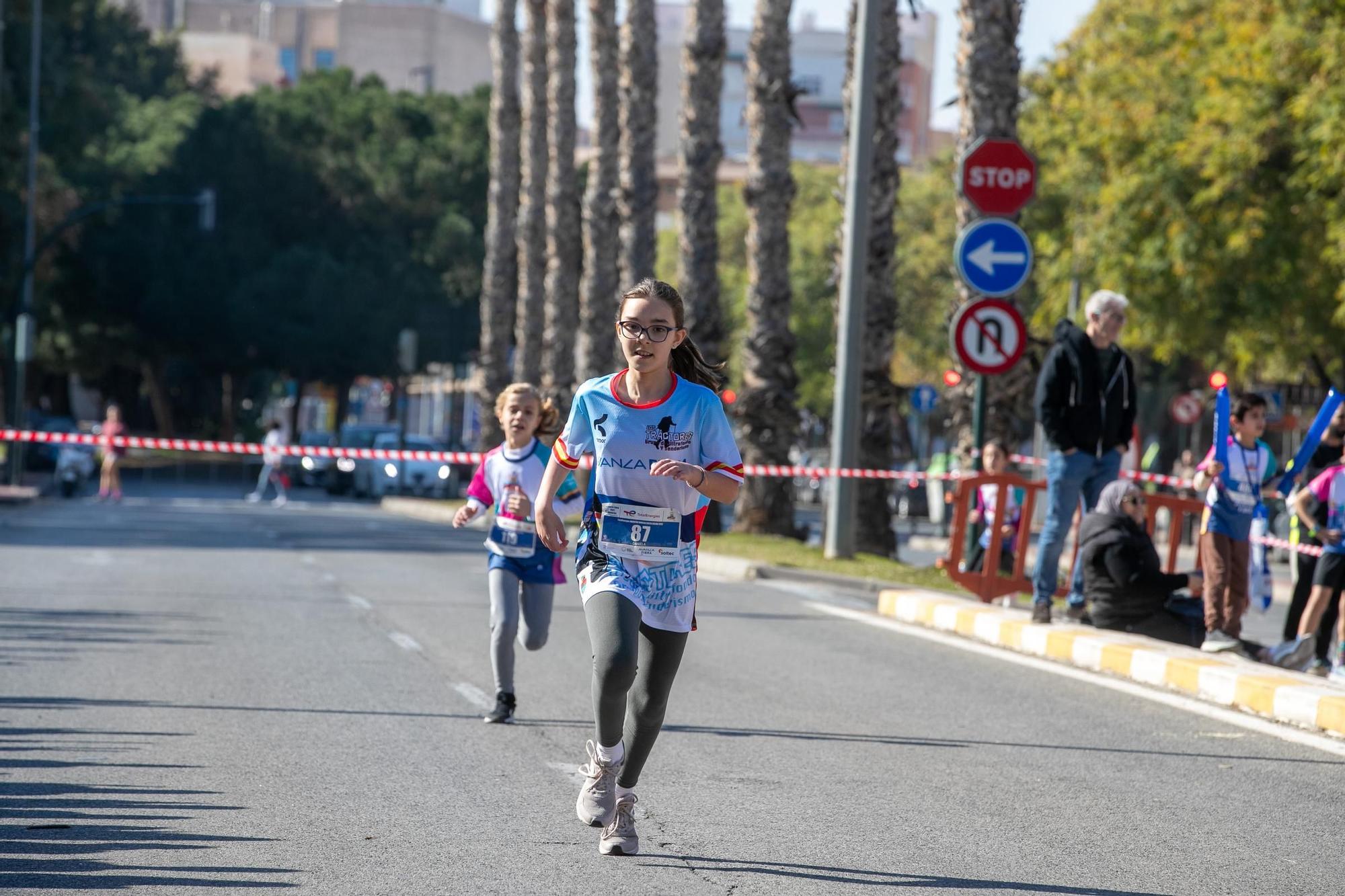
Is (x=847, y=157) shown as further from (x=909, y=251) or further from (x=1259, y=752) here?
(x=909, y=251)

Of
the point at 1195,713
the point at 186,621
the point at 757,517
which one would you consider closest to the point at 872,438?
the point at 757,517

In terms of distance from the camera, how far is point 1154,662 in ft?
40.1

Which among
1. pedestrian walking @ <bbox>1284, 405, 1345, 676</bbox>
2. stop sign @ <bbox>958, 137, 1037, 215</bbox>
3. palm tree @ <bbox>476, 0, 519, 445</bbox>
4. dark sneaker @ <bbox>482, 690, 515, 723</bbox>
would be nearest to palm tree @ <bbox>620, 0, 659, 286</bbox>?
palm tree @ <bbox>476, 0, 519, 445</bbox>

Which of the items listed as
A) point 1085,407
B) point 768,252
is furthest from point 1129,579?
point 768,252

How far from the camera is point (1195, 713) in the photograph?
10828mm

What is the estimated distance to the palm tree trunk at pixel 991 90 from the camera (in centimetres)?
2055

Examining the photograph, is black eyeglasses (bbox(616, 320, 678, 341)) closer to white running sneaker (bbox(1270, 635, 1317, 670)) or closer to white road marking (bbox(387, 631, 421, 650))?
white road marking (bbox(387, 631, 421, 650))

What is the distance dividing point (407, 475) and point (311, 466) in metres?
10.2

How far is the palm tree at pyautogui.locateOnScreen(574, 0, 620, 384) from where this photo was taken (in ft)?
112

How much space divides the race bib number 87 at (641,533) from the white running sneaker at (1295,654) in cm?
749

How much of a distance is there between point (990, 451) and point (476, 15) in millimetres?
117766

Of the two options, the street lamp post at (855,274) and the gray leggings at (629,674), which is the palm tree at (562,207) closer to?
the street lamp post at (855,274)

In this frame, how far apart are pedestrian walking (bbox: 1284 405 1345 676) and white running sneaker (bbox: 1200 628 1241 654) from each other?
871 millimetres

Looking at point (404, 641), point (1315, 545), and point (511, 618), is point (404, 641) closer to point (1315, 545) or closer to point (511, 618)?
point (511, 618)
